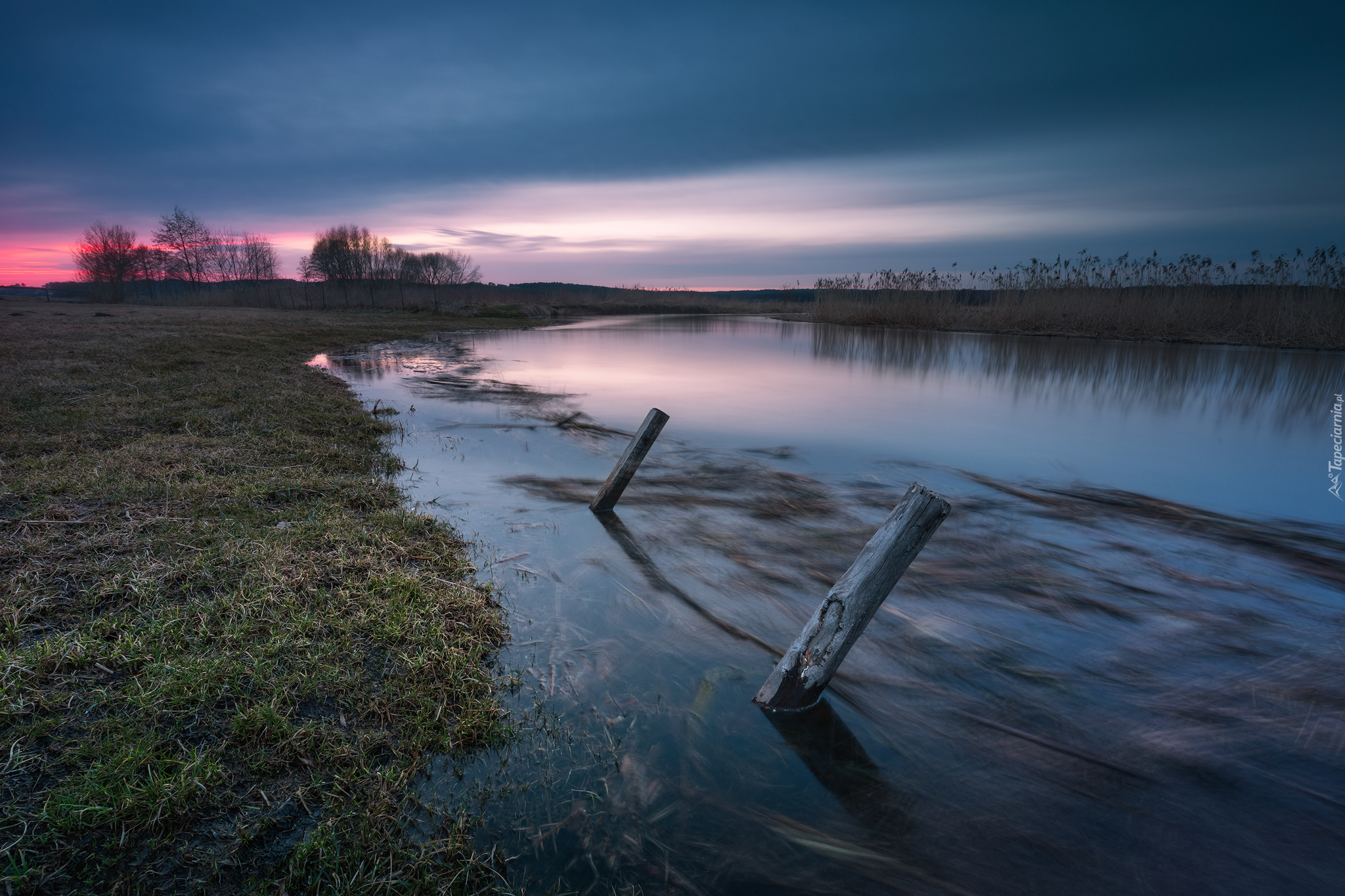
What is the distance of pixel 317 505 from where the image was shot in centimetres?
539

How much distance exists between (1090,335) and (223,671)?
1245 inches

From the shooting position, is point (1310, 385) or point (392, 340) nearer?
point (1310, 385)

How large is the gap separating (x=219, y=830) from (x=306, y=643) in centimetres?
116

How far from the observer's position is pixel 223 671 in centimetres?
296

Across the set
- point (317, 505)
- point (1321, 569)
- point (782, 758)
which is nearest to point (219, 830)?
point (782, 758)

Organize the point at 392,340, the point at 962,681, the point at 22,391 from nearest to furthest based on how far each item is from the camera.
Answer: the point at 962,681 → the point at 22,391 → the point at 392,340

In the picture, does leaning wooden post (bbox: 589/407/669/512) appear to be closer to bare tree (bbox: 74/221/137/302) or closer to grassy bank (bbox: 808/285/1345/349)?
grassy bank (bbox: 808/285/1345/349)

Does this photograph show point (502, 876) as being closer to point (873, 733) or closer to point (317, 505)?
point (873, 733)

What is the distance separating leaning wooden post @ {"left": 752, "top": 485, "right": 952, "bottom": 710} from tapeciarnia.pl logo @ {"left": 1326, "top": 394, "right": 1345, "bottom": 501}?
351 inches

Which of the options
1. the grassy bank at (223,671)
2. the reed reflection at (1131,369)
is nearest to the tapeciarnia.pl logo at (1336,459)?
the reed reflection at (1131,369)

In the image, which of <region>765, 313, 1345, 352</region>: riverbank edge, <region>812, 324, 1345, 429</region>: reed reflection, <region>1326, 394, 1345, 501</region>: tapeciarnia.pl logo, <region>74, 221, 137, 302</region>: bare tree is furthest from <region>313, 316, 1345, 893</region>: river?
<region>74, 221, 137, 302</region>: bare tree

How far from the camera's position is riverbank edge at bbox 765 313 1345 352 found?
21.8 metres

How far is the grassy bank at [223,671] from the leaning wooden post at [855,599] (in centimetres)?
175

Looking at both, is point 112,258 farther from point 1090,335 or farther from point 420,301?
point 1090,335
